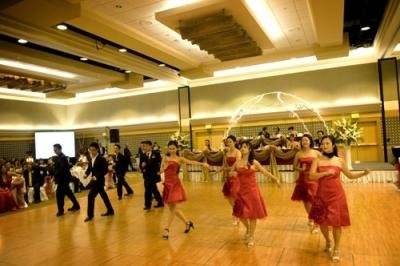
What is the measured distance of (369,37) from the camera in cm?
1023

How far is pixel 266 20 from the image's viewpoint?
8.12 metres

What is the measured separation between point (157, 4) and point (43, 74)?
22.2 ft

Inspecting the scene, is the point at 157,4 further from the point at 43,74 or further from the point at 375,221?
the point at 43,74

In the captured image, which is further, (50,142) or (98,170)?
(50,142)

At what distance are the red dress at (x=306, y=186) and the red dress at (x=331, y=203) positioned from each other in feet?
2.74

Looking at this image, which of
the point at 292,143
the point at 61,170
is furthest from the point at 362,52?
the point at 61,170

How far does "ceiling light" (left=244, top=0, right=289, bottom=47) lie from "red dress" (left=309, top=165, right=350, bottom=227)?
441cm

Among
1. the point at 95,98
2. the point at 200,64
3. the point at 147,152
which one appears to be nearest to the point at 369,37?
the point at 200,64

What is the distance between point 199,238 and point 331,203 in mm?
2130

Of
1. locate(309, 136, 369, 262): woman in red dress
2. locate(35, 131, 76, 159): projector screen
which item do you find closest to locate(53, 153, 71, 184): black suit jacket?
locate(309, 136, 369, 262): woman in red dress

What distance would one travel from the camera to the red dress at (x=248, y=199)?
14.0 ft

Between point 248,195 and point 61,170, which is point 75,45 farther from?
point 248,195

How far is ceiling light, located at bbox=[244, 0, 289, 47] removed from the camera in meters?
7.07

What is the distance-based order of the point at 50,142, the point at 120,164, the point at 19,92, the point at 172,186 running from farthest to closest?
the point at 50,142 → the point at 19,92 → the point at 120,164 → the point at 172,186
